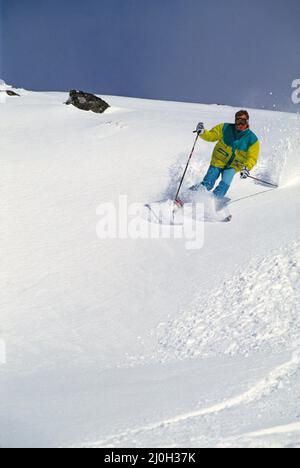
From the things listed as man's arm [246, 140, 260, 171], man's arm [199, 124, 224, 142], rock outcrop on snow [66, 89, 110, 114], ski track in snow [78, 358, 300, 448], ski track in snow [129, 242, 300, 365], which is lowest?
ski track in snow [78, 358, 300, 448]

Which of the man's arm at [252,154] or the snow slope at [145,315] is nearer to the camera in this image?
the snow slope at [145,315]

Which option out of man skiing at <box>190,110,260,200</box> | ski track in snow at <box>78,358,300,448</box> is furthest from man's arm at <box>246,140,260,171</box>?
ski track in snow at <box>78,358,300,448</box>

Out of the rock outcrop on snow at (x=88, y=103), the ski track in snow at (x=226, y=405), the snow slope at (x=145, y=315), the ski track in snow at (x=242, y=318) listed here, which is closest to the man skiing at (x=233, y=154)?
the snow slope at (x=145, y=315)

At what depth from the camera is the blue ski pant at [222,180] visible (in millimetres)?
7648

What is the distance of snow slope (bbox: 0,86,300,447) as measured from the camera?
261 centimetres

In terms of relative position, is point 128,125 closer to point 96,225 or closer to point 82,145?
point 82,145

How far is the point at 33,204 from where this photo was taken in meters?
8.21

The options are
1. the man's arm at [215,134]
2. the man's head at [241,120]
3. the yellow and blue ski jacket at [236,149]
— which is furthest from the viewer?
the man's arm at [215,134]

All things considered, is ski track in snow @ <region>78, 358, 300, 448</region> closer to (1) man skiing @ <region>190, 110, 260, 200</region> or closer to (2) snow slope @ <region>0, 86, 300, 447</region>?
(2) snow slope @ <region>0, 86, 300, 447</region>

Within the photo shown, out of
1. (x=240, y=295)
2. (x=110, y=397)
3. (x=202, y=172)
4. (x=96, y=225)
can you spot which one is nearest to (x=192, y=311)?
(x=240, y=295)

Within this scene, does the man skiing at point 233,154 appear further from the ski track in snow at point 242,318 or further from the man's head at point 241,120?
the ski track in snow at point 242,318

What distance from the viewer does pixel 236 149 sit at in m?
7.75

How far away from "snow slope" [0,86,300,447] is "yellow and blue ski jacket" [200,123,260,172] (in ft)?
2.05

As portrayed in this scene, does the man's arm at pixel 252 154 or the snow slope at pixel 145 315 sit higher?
the man's arm at pixel 252 154
